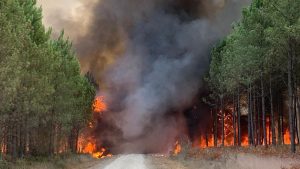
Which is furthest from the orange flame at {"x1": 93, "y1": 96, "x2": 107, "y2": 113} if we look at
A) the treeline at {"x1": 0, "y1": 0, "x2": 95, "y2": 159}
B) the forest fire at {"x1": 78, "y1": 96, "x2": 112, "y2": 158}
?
the treeline at {"x1": 0, "y1": 0, "x2": 95, "y2": 159}

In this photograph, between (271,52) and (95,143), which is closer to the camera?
(271,52)

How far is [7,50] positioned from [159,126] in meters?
75.2

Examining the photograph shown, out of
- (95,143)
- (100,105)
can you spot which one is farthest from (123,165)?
(95,143)

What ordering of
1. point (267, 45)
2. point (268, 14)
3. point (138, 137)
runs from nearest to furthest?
point (268, 14)
point (267, 45)
point (138, 137)

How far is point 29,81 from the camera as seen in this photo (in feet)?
99.9

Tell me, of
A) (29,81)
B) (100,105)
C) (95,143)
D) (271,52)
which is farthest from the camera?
(95,143)

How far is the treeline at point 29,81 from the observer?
2197 cm

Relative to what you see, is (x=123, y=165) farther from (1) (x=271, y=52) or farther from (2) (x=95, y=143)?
(2) (x=95, y=143)

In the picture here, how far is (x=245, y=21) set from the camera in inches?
1457

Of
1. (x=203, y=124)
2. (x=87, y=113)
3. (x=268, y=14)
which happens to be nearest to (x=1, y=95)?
(x=268, y=14)

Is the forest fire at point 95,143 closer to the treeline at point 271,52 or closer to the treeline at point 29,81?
the treeline at point 29,81

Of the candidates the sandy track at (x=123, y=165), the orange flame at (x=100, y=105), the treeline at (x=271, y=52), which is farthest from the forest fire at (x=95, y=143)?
the sandy track at (x=123, y=165)

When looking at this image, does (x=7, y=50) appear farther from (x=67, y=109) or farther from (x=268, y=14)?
(x=67, y=109)

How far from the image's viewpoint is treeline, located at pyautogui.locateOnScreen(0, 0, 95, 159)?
2197cm
